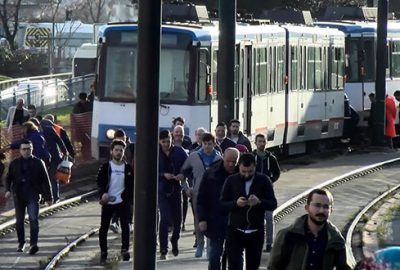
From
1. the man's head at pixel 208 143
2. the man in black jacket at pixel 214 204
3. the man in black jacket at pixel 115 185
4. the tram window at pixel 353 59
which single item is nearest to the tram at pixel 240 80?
the tram window at pixel 353 59

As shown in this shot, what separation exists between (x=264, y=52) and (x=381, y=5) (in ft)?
25.7

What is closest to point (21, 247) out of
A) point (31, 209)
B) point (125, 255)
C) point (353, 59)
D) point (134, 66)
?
point (31, 209)

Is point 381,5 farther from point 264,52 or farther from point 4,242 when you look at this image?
point 4,242

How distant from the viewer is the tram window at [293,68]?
103 feet

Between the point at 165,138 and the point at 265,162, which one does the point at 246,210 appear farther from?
the point at 265,162

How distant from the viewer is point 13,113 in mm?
27562

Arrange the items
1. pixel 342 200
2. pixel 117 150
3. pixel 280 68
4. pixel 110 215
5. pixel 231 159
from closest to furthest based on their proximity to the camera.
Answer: pixel 231 159, pixel 117 150, pixel 110 215, pixel 342 200, pixel 280 68

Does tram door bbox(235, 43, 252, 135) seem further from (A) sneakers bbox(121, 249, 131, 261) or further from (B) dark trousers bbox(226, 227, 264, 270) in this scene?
(B) dark trousers bbox(226, 227, 264, 270)

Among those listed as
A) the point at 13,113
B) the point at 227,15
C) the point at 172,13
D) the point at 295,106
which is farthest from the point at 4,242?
the point at 295,106

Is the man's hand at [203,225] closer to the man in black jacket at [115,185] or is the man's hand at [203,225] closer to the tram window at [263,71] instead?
the man in black jacket at [115,185]

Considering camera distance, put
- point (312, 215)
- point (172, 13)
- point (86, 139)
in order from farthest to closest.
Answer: point (86, 139)
point (172, 13)
point (312, 215)

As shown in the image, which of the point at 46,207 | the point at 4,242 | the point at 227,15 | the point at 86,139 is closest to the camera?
the point at 4,242

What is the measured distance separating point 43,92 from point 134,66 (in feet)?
65.7

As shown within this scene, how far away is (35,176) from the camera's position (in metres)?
17.2
